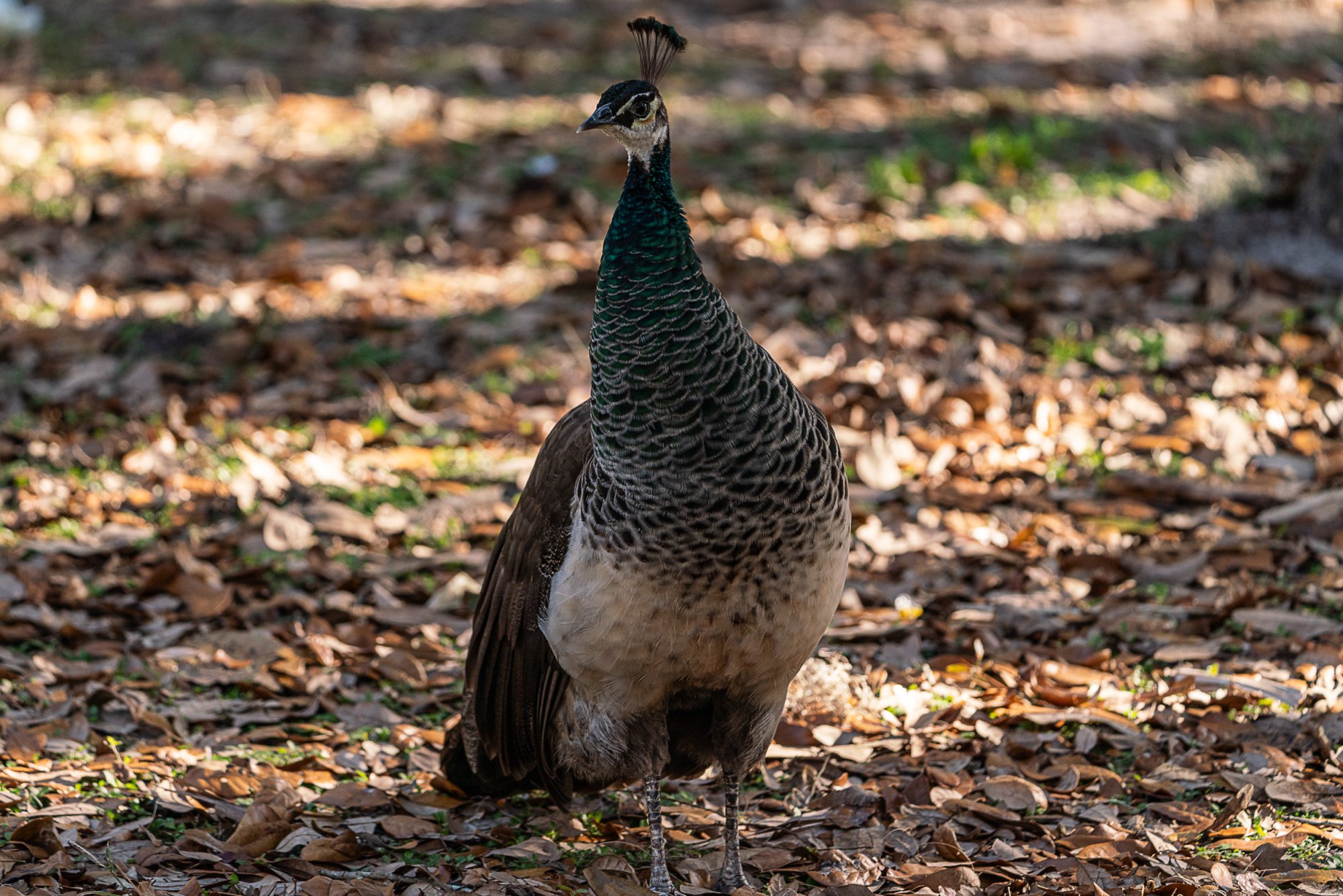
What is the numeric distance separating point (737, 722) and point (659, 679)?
0.96 feet

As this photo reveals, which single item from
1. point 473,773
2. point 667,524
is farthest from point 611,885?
point 667,524

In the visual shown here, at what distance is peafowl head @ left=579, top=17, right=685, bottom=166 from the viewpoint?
11.7 feet

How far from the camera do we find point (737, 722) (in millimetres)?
3762

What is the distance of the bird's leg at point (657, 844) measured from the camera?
3732 millimetres

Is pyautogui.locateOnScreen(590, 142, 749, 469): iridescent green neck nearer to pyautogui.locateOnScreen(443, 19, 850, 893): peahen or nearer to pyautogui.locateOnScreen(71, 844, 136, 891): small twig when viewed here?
pyautogui.locateOnScreen(443, 19, 850, 893): peahen

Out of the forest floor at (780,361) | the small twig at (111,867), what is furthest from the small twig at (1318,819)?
the small twig at (111,867)

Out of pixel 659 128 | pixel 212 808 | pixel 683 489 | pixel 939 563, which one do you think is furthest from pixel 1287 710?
pixel 212 808

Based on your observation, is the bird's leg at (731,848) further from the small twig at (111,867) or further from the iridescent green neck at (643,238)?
Result: the small twig at (111,867)

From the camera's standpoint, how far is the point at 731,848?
12.4ft

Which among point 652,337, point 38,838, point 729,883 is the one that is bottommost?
point 729,883

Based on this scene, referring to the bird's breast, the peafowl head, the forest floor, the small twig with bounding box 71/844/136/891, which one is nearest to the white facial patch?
the peafowl head

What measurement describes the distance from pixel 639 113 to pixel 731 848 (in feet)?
6.29

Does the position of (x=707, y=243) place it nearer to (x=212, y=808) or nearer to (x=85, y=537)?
(x=85, y=537)

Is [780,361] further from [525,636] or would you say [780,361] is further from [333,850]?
[333,850]
